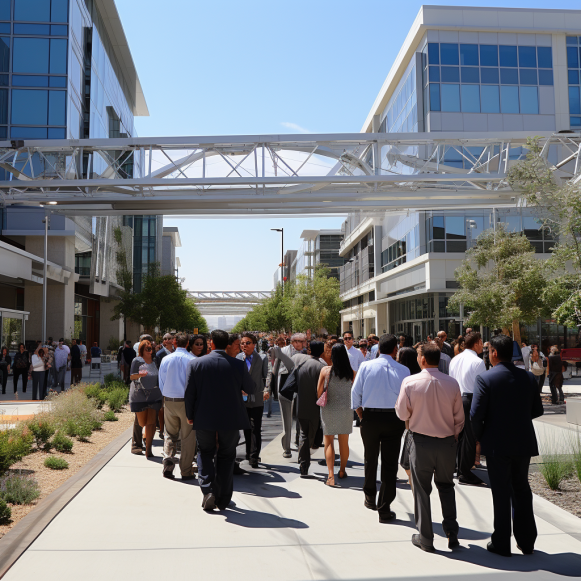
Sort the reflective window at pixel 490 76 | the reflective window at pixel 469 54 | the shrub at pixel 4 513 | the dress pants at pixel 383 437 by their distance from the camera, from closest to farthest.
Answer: the shrub at pixel 4 513 < the dress pants at pixel 383 437 < the reflective window at pixel 469 54 < the reflective window at pixel 490 76

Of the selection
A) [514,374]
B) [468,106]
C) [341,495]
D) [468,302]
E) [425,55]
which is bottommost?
[341,495]

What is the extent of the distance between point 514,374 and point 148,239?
8440 cm

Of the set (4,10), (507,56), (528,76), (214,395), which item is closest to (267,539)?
(214,395)

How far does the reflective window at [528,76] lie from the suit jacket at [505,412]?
34820 mm

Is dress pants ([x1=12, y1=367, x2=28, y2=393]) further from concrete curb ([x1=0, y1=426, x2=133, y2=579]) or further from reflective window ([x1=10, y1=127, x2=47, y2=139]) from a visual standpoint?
reflective window ([x1=10, y1=127, x2=47, y2=139])

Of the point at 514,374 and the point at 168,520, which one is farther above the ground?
the point at 514,374

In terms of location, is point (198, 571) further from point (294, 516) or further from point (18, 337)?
point (18, 337)

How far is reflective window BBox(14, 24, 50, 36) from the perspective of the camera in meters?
38.8

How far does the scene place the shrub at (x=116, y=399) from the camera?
54.0 ft

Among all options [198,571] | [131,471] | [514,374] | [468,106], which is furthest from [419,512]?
[468,106]

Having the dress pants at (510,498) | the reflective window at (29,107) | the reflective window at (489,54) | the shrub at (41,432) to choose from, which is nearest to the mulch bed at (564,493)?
the dress pants at (510,498)

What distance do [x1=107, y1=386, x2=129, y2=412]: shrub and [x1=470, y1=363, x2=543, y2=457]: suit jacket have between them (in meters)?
12.7

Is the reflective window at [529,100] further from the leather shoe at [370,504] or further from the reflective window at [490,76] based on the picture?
the leather shoe at [370,504]

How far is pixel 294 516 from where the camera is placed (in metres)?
6.63
